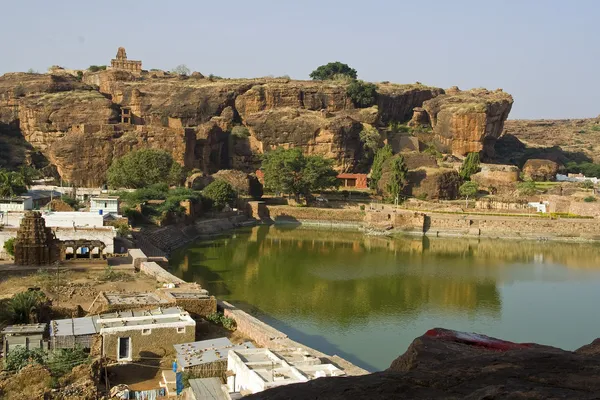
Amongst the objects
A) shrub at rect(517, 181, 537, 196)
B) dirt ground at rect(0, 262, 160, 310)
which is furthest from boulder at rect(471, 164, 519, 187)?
dirt ground at rect(0, 262, 160, 310)

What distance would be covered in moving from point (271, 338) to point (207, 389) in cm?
397

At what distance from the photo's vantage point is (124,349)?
12.4 m

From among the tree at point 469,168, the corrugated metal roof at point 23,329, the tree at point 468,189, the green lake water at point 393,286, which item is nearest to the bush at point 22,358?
the corrugated metal roof at point 23,329

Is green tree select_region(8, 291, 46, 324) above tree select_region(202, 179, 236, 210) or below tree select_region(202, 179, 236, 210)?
below

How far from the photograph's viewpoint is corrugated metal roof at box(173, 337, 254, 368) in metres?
11.4

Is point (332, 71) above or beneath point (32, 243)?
above

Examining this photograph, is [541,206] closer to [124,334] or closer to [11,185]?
[11,185]

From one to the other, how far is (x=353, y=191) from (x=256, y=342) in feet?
112

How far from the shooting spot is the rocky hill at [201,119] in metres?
45.9

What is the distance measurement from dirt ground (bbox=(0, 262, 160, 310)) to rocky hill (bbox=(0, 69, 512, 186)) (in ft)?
85.8

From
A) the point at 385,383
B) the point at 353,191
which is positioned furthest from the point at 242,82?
the point at 385,383

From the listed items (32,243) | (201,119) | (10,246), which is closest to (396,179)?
(201,119)

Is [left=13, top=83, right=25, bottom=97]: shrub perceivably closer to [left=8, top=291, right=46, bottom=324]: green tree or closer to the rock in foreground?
[left=8, top=291, right=46, bottom=324]: green tree

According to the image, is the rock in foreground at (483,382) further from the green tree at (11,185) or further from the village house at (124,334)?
the green tree at (11,185)
